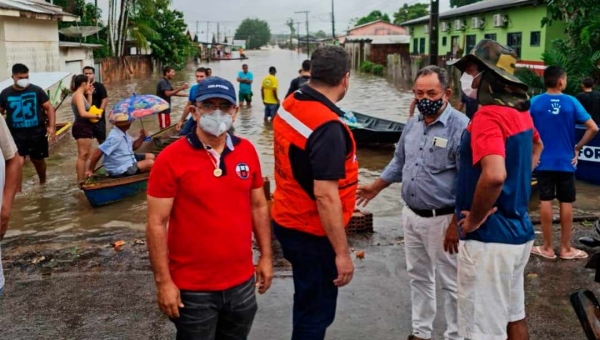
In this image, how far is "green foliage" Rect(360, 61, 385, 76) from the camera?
151 ft

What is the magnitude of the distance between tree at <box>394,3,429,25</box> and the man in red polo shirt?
75.5 metres

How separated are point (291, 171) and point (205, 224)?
0.61 m

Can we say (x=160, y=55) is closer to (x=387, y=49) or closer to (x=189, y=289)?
(x=387, y=49)

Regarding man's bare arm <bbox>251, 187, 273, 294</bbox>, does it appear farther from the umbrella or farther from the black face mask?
the umbrella

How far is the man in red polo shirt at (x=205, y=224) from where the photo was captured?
Result: 297 cm

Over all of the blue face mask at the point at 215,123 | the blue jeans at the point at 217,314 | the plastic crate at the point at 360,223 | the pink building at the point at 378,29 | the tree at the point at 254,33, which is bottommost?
the plastic crate at the point at 360,223

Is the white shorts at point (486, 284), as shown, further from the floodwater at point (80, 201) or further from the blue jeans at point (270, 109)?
the blue jeans at point (270, 109)

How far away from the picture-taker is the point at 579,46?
12.6m

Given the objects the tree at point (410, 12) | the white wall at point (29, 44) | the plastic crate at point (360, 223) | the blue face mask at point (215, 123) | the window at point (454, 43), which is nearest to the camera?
the blue face mask at point (215, 123)

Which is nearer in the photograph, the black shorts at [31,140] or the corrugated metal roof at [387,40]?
the black shorts at [31,140]

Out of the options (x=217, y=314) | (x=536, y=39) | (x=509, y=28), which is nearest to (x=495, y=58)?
(x=217, y=314)

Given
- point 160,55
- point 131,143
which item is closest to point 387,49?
point 160,55

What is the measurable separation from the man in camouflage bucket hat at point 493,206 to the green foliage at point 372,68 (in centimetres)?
4266

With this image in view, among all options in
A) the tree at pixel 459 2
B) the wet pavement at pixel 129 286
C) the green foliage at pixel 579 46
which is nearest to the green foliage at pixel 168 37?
the tree at pixel 459 2
